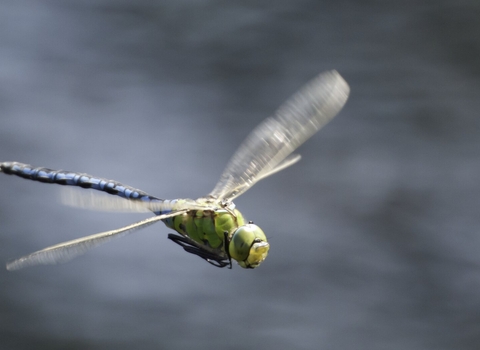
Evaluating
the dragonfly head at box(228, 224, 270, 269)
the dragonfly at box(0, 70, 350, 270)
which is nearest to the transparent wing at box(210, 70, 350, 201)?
the dragonfly at box(0, 70, 350, 270)

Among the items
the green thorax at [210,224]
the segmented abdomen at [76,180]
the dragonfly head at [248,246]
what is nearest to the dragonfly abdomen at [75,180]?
the segmented abdomen at [76,180]

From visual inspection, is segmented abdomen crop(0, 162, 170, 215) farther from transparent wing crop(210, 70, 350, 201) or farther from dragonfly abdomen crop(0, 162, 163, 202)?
transparent wing crop(210, 70, 350, 201)

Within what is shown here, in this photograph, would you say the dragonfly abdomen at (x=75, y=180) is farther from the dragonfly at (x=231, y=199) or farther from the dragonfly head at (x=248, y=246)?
the dragonfly head at (x=248, y=246)

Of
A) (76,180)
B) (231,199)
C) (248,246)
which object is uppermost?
(76,180)

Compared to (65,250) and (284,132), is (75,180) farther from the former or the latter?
(284,132)

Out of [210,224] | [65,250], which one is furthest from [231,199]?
[65,250]

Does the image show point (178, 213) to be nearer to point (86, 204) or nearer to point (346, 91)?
point (86, 204)

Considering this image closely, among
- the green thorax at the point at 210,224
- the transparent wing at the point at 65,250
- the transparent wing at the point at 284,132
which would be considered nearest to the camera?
the transparent wing at the point at 65,250
